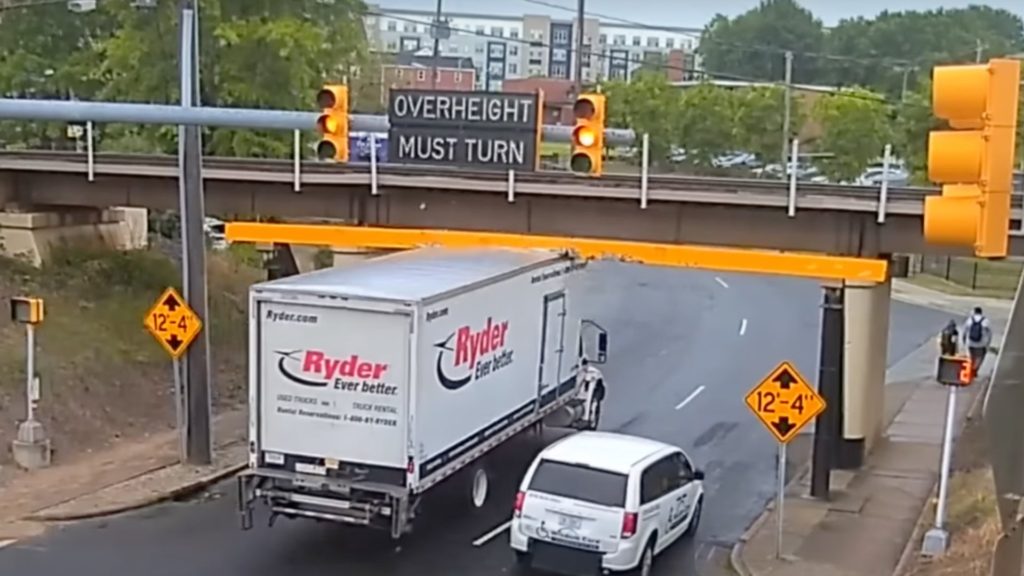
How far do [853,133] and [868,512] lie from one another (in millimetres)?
39678

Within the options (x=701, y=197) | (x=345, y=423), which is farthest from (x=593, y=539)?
(x=701, y=197)

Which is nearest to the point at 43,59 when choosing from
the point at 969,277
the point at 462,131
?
the point at 462,131

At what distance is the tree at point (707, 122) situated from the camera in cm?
6419

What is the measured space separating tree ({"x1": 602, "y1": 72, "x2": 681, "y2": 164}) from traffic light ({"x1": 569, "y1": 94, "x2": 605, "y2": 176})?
51.8 m

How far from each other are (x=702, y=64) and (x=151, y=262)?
7971 centimetres

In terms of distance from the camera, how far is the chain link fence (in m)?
56.3

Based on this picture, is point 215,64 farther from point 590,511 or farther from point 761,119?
point 761,119

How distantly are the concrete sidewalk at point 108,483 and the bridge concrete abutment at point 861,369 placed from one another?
1002 cm

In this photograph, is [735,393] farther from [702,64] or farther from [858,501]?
[702,64]

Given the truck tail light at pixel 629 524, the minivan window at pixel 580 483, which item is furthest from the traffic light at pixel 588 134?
the truck tail light at pixel 629 524

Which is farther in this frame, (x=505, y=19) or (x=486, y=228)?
(x=505, y=19)

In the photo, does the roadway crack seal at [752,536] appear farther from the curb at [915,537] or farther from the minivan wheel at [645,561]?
the minivan wheel at [645,561]

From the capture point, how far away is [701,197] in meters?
23.5

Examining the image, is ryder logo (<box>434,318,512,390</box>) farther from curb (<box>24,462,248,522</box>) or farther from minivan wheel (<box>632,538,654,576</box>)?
curb (<box>24,462,248,522</box>)
